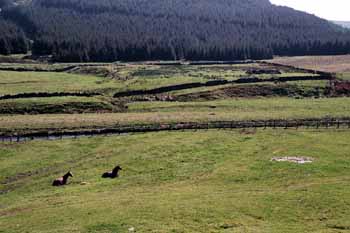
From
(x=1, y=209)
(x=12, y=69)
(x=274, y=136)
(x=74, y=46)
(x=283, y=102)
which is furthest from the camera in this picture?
(x=74, y=46)

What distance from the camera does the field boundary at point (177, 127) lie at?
71000mm

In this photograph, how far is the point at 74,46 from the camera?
185500 millimetres

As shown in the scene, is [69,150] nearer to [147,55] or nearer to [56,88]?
[56,88]

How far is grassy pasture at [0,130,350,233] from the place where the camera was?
34594 mm

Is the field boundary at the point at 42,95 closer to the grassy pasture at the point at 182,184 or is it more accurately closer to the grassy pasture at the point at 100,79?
the grassy pasture at the point at 100,79

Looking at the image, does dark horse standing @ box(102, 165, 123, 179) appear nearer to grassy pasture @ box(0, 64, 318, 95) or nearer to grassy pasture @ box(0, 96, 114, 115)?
grassy pasture @ box(0, 96, 114, 115)

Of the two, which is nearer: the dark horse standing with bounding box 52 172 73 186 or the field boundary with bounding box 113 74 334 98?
the dark horse standing with bounding box 52 172 73 186

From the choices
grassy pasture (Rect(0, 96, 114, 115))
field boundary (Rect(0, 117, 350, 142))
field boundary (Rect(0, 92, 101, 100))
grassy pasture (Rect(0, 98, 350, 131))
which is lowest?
field boundary (Rect(0, 117, 350, 142))

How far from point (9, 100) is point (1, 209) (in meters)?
53.9

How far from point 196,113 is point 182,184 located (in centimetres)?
4148

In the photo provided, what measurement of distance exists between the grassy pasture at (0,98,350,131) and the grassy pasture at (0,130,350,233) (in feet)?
31.6

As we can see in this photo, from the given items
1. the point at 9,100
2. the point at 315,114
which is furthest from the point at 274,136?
the point at 9,100

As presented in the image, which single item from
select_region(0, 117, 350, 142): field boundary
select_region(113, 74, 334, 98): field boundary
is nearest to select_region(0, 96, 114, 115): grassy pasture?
select_region(113, 74, 334, 98): field boundary

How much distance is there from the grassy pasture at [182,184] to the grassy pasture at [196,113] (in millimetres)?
9625
